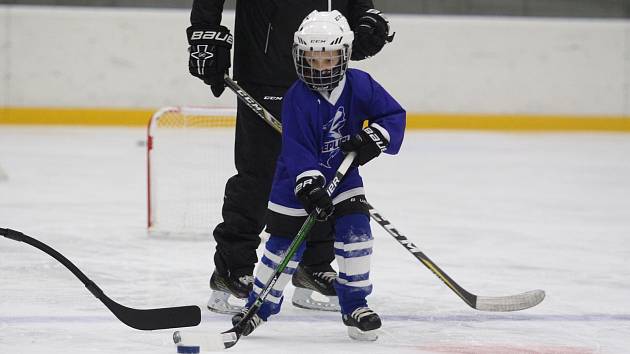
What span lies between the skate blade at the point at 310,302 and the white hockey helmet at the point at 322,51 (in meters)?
0.74

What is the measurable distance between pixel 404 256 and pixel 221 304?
1162 mm

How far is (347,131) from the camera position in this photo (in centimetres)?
304

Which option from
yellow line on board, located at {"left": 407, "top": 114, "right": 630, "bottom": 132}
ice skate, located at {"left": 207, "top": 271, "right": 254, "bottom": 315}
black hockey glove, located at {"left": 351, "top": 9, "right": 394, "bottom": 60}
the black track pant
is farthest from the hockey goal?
yellow line on board, located at {"left": 407, "top": 114, "right": 630, "bottom": 132}

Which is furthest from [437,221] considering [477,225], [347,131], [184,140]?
[347,131]

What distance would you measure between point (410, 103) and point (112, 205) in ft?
14.9

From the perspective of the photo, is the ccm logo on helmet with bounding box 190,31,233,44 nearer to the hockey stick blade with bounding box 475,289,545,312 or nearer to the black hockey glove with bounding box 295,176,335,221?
the black hockey glove with bounding box 295,176,335,221

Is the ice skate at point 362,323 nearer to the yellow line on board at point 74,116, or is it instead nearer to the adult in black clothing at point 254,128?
the adult in black clothing at point 254,128

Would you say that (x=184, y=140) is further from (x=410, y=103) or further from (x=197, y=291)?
(x=410, y=103)

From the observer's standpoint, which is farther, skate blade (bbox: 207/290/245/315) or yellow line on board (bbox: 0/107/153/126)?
yellow line on board (bbox: 0/107/153/126)

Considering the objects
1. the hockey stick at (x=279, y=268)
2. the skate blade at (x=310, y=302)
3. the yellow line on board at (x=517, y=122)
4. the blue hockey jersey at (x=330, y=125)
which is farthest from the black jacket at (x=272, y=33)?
the yellow line on board at (x=517, y=122)

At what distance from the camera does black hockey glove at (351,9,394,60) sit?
3.24 m

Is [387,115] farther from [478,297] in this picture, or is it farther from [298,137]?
[478,297]

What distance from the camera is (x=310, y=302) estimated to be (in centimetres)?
341

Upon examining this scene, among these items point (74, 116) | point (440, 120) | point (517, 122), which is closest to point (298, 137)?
point (74, 116)
